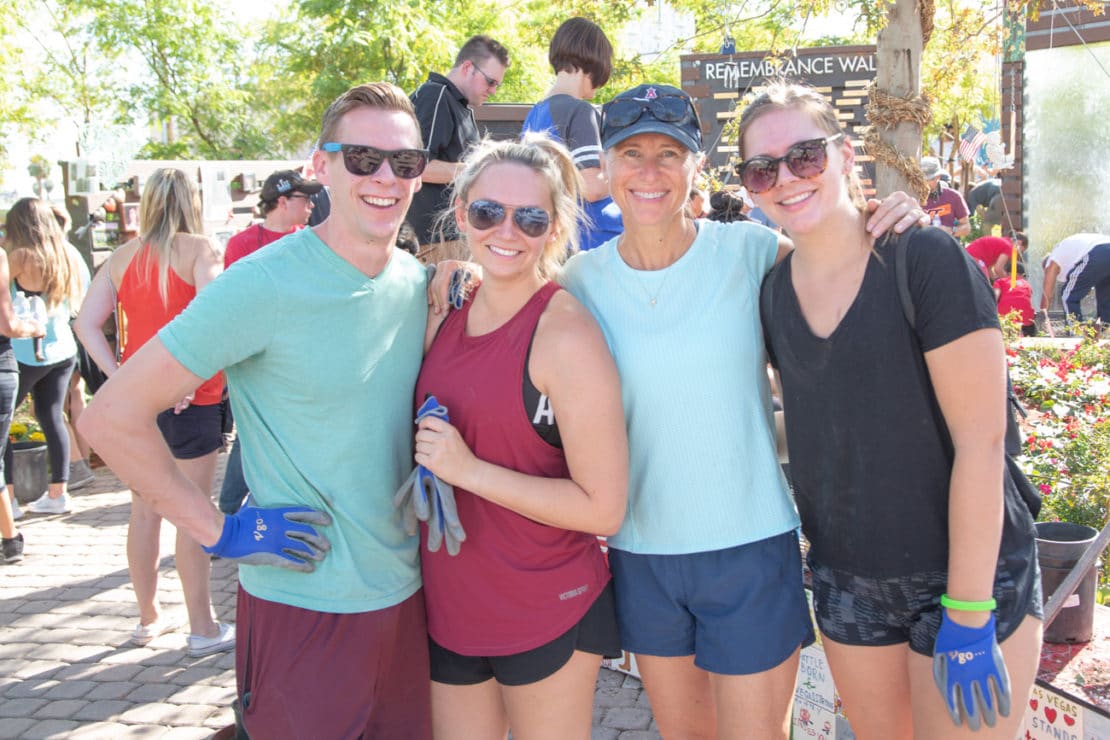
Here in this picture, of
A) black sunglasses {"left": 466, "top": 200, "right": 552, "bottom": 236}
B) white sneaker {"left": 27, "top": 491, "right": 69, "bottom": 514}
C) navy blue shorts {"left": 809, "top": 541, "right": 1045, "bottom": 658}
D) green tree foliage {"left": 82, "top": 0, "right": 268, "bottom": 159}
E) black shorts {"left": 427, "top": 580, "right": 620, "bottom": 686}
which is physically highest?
green tree foliage {"left": 82, "top": 0, "right": 268, "bottom": 159}

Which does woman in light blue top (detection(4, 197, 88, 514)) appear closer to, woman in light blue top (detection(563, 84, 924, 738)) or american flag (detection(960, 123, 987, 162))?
woman in light blue top (detection(563, 84, 924, 738))

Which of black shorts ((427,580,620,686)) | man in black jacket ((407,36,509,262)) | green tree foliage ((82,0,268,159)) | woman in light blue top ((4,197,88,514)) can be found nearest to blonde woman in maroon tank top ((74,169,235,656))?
man in black jacket ((407,36,509,262))

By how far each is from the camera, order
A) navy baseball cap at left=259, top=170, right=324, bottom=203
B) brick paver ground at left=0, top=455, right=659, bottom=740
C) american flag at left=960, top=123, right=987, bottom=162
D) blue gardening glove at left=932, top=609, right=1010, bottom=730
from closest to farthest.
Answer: blue gardening glove at left=932, top=609, right=1010, bottom=730, brick paver ground at left=0, top=455, right=659, bottom=740, navy baseball cap at left=259, top=170, right=324, bottom=203, american flag at left=960, top=123, right=987, bottom=162

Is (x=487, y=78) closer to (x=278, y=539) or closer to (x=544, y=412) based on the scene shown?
(x=544, y=412)

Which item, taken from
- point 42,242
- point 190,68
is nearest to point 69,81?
point 190,68

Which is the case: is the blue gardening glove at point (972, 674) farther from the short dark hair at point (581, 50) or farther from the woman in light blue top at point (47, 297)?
the woman in light blue top at point (47, 297)

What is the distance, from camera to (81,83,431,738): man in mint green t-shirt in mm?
2186

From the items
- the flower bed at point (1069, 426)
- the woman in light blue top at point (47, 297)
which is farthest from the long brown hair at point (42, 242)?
the flower bed at point (1069, 426)

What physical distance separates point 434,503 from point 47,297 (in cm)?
575

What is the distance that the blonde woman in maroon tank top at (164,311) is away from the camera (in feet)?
14.7

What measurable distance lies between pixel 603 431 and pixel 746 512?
0.48 meters

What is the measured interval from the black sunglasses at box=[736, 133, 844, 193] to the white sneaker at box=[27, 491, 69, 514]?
269 inches

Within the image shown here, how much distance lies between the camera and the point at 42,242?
682 centimetres

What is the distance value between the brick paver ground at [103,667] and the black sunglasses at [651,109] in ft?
8.32
